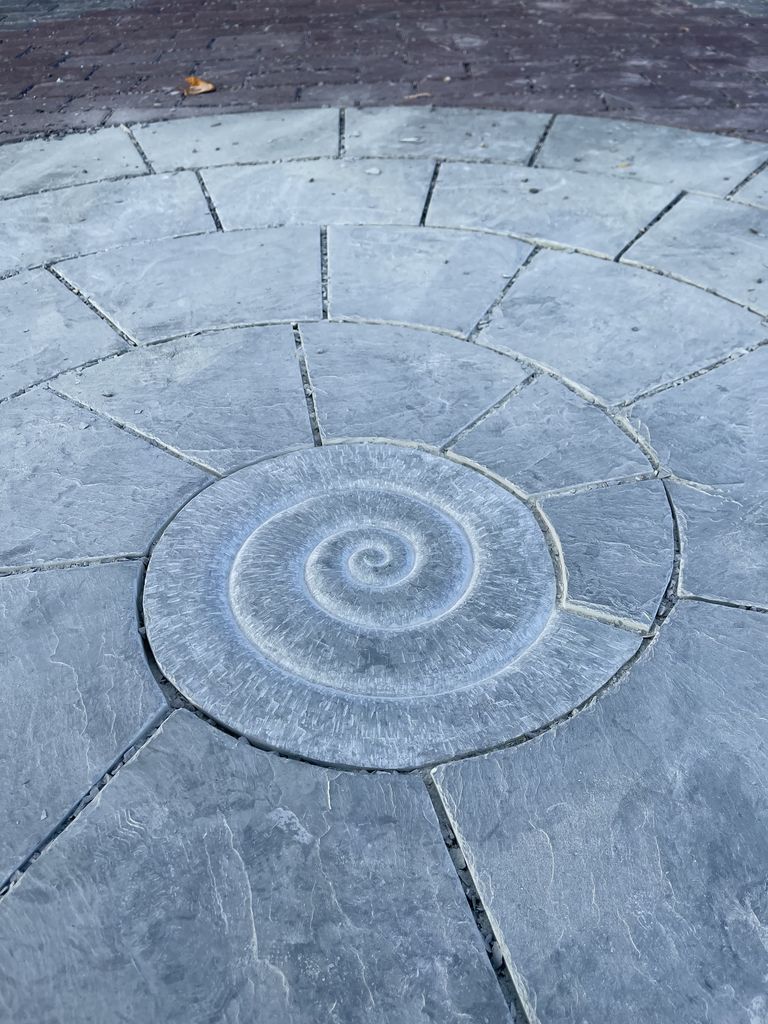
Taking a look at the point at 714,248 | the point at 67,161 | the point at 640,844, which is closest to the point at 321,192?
the point at 67,161

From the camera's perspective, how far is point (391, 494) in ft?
9.14

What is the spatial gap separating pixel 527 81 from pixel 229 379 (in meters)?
3.51

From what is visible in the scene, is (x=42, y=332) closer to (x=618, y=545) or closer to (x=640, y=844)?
(x=618, y=545)

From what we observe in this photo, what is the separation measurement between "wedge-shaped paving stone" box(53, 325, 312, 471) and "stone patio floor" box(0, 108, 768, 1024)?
0.02m

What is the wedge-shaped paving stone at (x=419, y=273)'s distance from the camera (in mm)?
3662

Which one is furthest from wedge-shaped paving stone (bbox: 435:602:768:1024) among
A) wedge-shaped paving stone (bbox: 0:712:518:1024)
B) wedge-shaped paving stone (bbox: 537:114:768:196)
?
wedge-shaped paving stone (bbox: 537:114:768:196)

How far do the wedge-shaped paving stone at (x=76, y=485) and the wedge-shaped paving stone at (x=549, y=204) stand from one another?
1972 millimetres

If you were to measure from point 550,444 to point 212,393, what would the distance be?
3.92 ft

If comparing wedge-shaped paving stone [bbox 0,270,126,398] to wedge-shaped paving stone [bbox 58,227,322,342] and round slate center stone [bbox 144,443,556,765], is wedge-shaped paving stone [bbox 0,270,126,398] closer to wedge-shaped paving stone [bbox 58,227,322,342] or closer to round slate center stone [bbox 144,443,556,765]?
wedge-shaped paving stone [bbox 58,227,322,342]

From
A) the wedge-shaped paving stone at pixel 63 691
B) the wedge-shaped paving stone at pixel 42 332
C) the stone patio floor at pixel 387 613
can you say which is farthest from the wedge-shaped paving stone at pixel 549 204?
the wedge-shaped paving stone at pixel 63 691

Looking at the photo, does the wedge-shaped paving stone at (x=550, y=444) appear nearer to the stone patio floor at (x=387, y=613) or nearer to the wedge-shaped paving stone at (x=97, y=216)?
the stone patio floor at (x=387, y=613)

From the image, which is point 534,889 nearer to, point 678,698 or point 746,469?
point 678,698

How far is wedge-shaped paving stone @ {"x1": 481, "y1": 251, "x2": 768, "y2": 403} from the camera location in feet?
11.0

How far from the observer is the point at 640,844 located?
198cm
